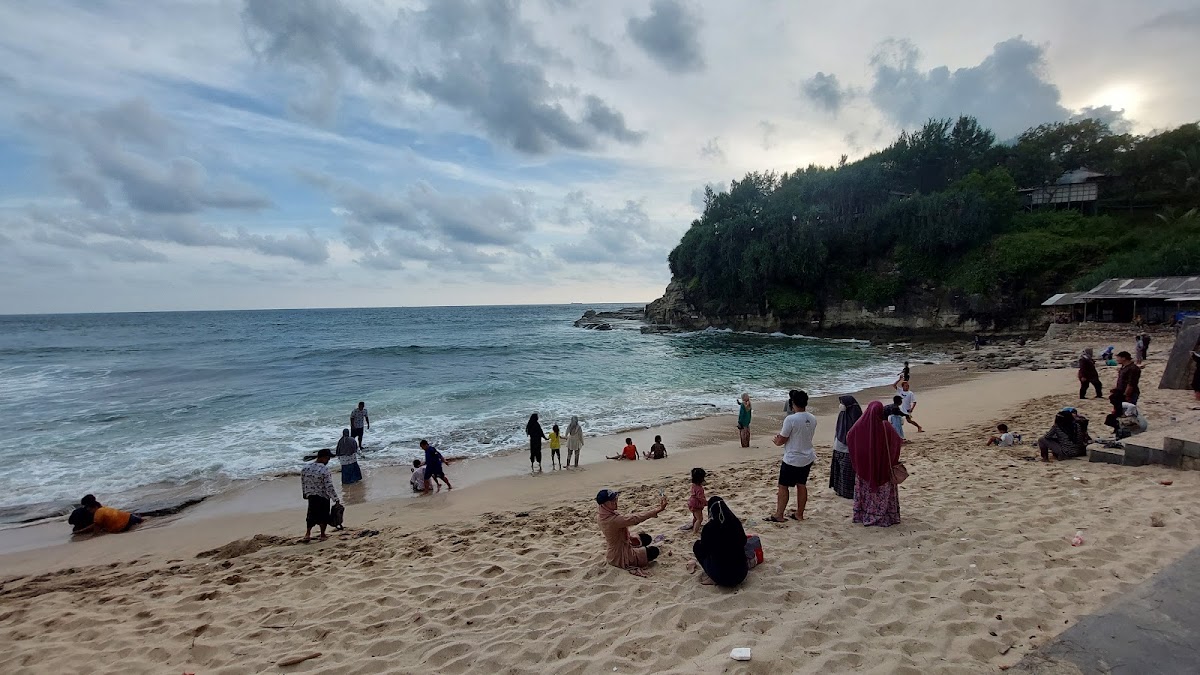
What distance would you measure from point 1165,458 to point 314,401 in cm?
2438

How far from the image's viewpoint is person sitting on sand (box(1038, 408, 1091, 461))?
8.45 meters

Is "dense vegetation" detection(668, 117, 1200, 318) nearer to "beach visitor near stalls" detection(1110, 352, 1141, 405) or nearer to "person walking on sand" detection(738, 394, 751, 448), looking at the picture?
"beach visitor near stalls" detection(1110, 352, 1141, 405)

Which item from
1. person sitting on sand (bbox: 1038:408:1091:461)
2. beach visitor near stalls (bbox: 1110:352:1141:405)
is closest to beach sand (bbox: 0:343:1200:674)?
person sitting on sand (bbox: 1038:408:1091:461)

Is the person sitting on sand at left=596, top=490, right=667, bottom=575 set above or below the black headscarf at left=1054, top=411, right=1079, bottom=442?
below

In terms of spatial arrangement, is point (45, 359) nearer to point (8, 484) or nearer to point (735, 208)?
point (8, 484)

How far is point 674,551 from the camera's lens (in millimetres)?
6051

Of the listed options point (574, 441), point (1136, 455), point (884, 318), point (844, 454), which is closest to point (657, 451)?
point (574, 441)

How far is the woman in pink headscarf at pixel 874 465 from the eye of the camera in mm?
5812

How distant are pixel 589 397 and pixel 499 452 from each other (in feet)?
24.1

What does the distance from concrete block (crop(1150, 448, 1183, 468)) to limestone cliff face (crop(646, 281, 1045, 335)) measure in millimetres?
35703

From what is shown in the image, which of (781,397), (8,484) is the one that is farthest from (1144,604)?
Result: (8,484)

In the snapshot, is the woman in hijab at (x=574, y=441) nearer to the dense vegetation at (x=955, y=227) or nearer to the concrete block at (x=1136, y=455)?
the concrete block at (x=1136, y=455)

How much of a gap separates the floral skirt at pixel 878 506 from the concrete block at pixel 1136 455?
453 cm

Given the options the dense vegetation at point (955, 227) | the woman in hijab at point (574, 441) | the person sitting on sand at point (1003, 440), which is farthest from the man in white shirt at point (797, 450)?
the dense vegetation at point (955, 227)
